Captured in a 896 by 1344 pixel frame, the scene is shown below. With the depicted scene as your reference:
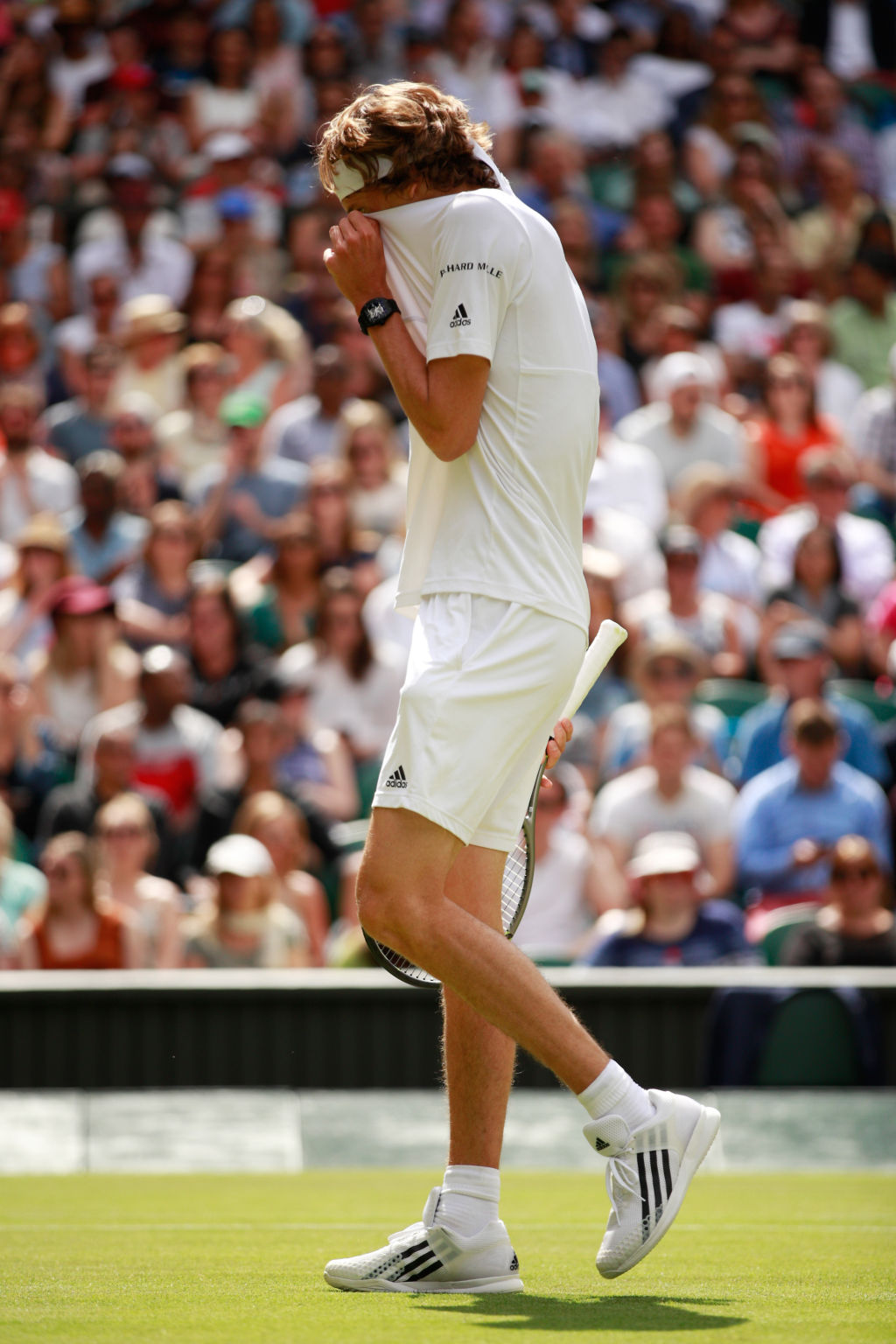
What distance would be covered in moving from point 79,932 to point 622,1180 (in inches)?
193

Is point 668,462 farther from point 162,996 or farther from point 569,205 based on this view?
point 162,996

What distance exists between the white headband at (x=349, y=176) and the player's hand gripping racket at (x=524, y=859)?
0.90 m

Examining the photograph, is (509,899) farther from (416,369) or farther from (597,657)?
(416,369)

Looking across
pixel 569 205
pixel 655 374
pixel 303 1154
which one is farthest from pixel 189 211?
pixel 303 1154

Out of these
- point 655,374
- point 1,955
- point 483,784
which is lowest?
point 1,955

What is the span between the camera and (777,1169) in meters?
6.77

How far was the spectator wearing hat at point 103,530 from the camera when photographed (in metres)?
10.4

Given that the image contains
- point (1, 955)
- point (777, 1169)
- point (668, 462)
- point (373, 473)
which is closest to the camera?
point (777, 1169)

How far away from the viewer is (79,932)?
7902mm

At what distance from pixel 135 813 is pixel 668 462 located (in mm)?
4144

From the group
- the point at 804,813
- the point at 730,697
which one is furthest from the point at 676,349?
the point at 804,813

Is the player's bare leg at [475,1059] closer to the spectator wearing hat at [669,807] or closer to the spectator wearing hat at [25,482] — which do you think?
the spectator wearing hat at [669,807]

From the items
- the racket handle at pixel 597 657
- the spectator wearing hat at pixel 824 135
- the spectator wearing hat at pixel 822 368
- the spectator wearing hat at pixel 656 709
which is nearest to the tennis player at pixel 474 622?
the racket handle at pixel 597 657

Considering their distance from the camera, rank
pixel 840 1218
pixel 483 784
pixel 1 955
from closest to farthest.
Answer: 1. pixel 483 784
2. pixel 840 1218
3. pixel 1 955
